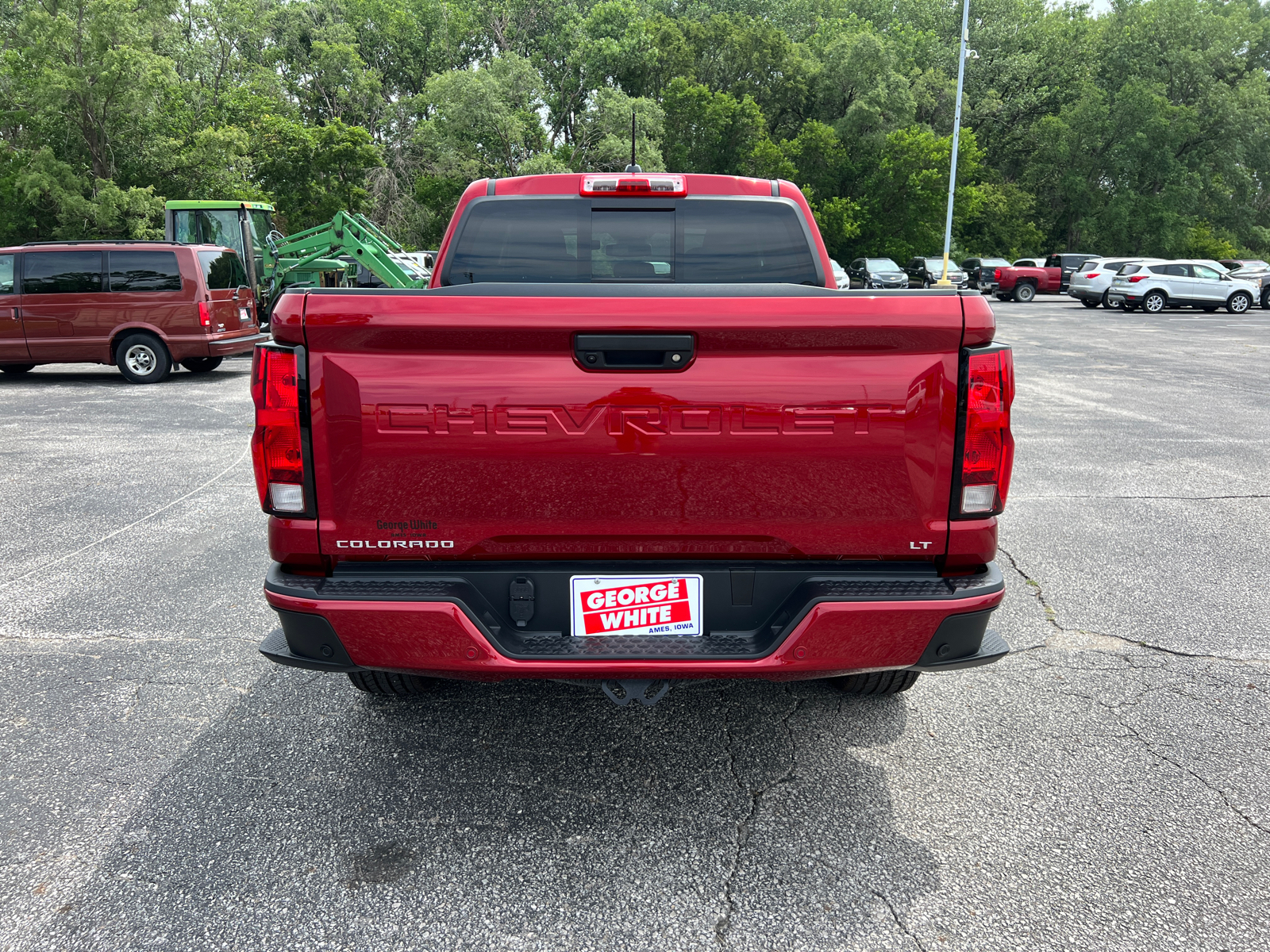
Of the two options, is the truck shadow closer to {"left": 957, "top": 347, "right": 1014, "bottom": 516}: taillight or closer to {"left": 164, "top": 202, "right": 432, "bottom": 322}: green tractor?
{"left": 957, "top": 347, "right": 1014, "bottom": 516}: taillight

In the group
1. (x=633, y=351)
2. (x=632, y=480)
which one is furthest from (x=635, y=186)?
(x=632, y=480)

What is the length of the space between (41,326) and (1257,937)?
15.5 m

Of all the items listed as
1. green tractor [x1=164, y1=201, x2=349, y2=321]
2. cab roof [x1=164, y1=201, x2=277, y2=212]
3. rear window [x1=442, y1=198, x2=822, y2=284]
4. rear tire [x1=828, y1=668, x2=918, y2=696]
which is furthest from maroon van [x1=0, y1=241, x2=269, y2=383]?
rear tire [x1=828, y1=668, x2=918, y2=696]

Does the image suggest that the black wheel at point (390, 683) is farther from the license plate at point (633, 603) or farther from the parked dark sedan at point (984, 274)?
the parked dark sedan at point (984, 274)

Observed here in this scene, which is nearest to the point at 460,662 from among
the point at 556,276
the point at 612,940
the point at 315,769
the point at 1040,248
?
the point at 612,940

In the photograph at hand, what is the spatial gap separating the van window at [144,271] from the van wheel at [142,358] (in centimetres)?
75

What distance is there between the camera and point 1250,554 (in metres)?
5.74

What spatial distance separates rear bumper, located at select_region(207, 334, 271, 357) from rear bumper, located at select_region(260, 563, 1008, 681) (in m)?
11.8

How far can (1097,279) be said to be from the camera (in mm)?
31219

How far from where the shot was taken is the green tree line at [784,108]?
41750 millimetres

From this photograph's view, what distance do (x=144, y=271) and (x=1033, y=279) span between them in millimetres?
33798

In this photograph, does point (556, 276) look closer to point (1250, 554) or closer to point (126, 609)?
point (126, 609)

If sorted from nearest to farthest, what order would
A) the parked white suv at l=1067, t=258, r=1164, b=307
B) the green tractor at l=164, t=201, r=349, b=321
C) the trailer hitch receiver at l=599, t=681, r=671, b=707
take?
the trailer hitch receiver at l=599, t=681, r=671, b=707 < the green tractor at l=164, t=201, r=349, b=321 < the parked white suv at l=1067, t=258, r=1164, b=307

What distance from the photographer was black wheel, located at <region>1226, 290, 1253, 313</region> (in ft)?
99.0
